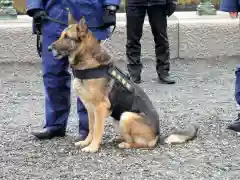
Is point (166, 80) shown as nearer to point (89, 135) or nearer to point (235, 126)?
point (235, 126)

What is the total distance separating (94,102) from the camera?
5254mm

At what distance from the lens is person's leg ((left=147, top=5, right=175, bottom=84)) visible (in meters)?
7.83

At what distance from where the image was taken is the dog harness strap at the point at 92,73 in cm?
524

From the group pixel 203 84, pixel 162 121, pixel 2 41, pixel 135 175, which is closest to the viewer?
pixel 135 175

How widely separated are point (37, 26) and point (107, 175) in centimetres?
157

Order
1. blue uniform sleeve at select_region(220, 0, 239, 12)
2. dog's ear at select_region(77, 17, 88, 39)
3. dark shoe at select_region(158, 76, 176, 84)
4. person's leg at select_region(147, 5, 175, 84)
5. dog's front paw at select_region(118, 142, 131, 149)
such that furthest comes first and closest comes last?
1. dark shoe at select_region(158, 76, 176, 84)
2. person's leg at select_region(147, 5, 175, 84)
3. blue uniform sleeve at select_region(220, 0, 239, 12)
4. dog's front paw at select_region(118, 142, 131, 149)
5. dog's ear at select_region(77, 17, 88, 39)

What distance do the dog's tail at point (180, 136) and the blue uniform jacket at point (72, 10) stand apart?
113cm

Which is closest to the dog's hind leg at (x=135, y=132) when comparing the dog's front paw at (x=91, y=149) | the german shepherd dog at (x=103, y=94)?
the german shepherd dog at (x=103, y=94)

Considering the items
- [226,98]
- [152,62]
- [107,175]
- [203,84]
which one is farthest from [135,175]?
[152,62]

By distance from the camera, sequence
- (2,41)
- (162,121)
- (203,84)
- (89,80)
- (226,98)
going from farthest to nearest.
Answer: (2,41)
(203,84)
(226,98)
(162,121)
(89,80)

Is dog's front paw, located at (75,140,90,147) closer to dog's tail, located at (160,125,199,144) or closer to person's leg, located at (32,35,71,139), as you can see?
Result: person's leg, located at (32,35,71,139)

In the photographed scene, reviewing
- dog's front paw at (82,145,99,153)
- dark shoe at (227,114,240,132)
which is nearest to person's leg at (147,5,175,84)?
dark shoe at (227,114,240,132)

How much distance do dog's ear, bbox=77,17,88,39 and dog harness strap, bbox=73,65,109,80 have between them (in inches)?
12.8

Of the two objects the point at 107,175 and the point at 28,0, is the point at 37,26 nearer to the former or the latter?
the point at 28,0
